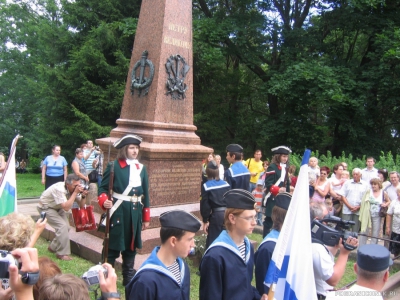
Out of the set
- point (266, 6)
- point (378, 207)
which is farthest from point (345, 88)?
point (378, 207)

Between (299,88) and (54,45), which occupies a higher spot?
(54,45)

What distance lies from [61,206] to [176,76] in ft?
10.1

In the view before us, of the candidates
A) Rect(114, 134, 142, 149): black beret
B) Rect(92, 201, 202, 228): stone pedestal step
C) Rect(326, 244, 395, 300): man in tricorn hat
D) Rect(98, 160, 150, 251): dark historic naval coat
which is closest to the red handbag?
Rect(92, 201, 202, 228): stone pedestal step

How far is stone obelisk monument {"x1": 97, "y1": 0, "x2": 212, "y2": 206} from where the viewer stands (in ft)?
24.1

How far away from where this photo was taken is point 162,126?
24.7 ft

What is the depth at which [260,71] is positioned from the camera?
2105 cm

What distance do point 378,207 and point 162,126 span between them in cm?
438

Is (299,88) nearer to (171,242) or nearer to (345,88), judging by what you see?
(345,88)

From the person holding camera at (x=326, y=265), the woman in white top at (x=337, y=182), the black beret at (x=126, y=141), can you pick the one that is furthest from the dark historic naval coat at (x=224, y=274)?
the woman in white top at (x=337, y=182)

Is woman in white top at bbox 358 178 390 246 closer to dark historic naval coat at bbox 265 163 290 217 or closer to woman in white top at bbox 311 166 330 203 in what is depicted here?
woman in white top at bbox 311 166 330 203

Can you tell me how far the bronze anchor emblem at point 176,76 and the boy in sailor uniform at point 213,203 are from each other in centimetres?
218

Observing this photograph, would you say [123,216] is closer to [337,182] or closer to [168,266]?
[168,266]

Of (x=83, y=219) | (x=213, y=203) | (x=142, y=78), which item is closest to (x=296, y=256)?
(x=213, y=203)

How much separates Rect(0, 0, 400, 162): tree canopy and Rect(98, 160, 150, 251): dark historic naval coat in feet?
39.1
